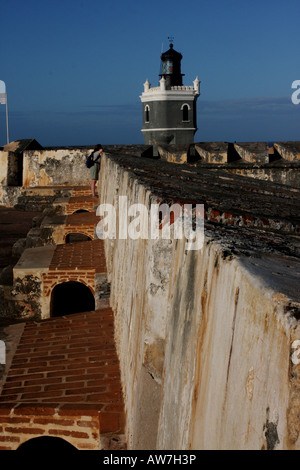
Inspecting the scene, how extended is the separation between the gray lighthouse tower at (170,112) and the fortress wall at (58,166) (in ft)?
70.7

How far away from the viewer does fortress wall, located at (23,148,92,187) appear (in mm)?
15727

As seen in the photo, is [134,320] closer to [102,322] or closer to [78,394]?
[78,394]

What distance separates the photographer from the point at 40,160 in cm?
1606

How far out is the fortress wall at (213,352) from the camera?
90 cm

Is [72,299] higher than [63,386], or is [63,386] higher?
[63,386]

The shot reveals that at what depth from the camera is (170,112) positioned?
123ft

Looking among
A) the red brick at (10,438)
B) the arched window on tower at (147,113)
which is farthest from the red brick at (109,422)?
the arched window on tower at (147,113)

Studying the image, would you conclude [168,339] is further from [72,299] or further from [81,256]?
[72,299]

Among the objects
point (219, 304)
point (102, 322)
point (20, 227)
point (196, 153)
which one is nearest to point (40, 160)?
point (20, 227)

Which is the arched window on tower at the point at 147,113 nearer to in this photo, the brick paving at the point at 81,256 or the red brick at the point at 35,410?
the brick paving at the point at 81,256

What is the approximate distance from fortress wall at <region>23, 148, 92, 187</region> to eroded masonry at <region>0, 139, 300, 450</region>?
862 cm

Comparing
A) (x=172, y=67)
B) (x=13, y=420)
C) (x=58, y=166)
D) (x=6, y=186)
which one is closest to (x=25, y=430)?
(x=13, y=420)

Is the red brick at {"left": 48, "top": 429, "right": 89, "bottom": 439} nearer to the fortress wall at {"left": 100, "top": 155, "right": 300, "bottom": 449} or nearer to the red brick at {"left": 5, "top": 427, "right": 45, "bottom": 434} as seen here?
the red brick at {"left": 5, "top": 427, "right": 45, "bottom": 434}

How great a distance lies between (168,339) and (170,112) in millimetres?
36687
